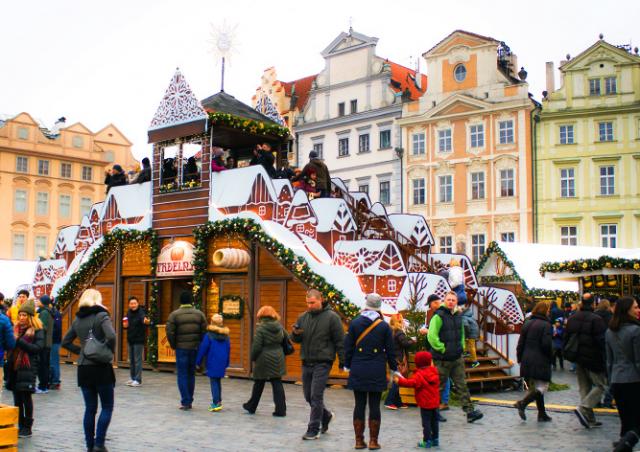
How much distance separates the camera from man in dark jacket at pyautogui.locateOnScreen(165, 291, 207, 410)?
12133mm

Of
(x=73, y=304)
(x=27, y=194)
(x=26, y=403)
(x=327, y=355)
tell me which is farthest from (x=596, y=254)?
(x=27, y=194)

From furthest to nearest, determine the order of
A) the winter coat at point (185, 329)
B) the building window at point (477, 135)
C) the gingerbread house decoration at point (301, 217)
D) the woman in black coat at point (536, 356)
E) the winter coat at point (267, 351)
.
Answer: the building window at point (477, 135)
the gingerbread house decoration at point (301, 217)
the winter coat at point (185, 329)
the winter coat at point (267, 351)
the woman in black coat at point (536, 356)

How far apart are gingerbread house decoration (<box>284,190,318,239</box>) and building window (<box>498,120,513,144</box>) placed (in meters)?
23.3

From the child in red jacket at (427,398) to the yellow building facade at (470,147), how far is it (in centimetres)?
2887

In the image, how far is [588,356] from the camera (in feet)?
35.0

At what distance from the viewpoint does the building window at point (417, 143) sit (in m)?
39.9

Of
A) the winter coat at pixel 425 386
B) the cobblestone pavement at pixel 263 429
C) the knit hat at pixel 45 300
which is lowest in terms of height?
the cobblestone pavement at pixel 263 429

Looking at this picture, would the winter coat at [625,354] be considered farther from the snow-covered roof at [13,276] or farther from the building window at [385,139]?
the building window at [385,139]

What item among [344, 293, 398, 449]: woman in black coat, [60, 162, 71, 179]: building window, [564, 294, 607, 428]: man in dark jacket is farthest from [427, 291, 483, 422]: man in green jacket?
[60, 162, 71, 179]: building window

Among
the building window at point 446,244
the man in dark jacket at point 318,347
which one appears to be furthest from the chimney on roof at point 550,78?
the man in dark jacket at point 318,347

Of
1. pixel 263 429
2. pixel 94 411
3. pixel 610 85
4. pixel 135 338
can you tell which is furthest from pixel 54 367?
pixel 610 85

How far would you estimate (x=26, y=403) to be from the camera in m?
9.57

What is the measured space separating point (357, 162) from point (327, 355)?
32283mm

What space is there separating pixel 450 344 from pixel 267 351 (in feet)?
8.05
